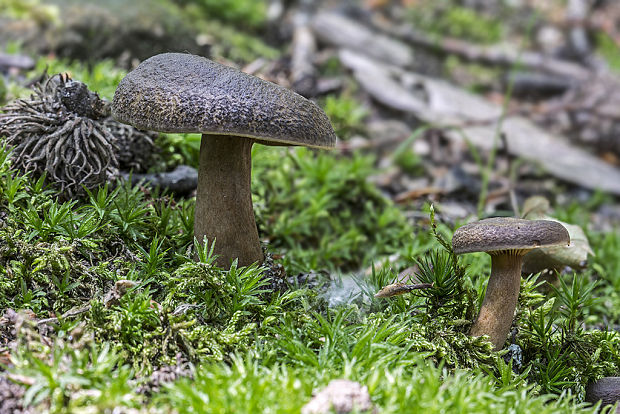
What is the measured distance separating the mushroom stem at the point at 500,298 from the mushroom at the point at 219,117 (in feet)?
3.27

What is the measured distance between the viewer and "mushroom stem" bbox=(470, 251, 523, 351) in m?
2.40

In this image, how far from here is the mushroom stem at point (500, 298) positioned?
2.40 m

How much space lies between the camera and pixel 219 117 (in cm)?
203

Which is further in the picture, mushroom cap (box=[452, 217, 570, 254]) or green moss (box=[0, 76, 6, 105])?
green moss (box=[0, 76, 6, 105])

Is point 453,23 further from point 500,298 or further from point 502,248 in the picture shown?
point 502,248

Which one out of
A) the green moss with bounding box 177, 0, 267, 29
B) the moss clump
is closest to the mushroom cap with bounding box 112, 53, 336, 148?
the moss clump

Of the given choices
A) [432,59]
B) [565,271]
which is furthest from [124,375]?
[432,59]

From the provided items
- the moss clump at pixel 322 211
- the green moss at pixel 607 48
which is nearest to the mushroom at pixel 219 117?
the moss clump at pixel 322 211

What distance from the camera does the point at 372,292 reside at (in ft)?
9.06

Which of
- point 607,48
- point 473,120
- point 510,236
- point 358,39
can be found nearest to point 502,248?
point 510,236

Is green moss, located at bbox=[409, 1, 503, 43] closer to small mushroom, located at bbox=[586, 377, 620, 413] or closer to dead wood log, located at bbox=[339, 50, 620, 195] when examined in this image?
dead wood log, located at bbox=[339, 50, 620, 195]

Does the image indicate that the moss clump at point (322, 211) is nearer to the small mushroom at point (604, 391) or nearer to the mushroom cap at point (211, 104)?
the mushroom cap at point (211, 104)

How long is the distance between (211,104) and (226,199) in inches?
24.6

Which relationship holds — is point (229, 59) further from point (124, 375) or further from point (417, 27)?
point (124, 375)
